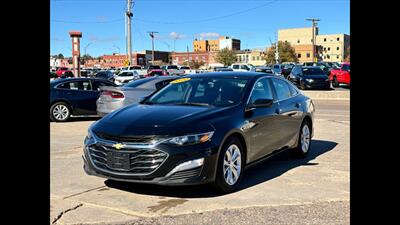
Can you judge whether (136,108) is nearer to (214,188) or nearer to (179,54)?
(214,188)

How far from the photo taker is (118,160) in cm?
500

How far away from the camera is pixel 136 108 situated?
5.89 meters

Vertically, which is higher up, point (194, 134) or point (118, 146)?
point (194, 134)

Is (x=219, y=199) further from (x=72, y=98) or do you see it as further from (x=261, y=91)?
(x=72, y=98)

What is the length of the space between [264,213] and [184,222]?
2.73ft

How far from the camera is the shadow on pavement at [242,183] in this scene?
5.33 metres

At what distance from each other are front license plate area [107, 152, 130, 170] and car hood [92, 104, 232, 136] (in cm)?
23

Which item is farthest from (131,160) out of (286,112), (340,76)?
(340,76)

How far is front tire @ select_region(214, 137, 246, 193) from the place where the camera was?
5.11 m

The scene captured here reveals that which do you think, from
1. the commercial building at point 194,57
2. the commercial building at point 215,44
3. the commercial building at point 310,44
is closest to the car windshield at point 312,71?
the commercial building at point 310,44

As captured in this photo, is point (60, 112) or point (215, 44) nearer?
point (60, 112)

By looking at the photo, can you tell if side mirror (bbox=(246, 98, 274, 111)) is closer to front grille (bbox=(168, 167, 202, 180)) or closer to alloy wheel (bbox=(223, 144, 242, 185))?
alloy wheel (bbox=(223, 144, 242, 185))

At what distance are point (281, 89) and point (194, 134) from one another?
8.78 feet

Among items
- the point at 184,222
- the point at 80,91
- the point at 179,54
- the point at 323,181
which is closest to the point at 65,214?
the point at 184,222
